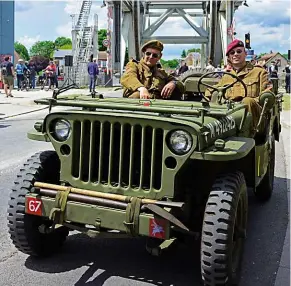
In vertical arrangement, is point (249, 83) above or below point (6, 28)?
below

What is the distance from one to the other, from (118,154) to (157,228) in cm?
68

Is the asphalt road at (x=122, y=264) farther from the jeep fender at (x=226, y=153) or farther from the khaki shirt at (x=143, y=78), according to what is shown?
the khaki shirt at (x=143, y=78)

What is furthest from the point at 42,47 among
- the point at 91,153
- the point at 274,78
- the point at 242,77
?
the point at 91,153

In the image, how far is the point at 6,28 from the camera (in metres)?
33.0

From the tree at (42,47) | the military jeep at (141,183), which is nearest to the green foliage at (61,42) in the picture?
the tree at (42,47)

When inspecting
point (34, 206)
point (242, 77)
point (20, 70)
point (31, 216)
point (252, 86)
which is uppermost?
point (20, 70)

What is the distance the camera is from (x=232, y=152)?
3.83 meters

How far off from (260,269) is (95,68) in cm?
2136

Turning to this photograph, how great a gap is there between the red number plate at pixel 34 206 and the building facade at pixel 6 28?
30.0 m

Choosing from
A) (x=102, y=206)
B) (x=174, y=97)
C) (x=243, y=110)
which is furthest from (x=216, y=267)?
(x=174, y=97)

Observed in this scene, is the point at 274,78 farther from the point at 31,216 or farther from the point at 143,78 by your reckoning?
the point at 31,216

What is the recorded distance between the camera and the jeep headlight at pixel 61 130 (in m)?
4.12

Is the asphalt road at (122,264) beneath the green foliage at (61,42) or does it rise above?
beneath

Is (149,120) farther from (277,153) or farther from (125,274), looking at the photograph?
(277,153)
